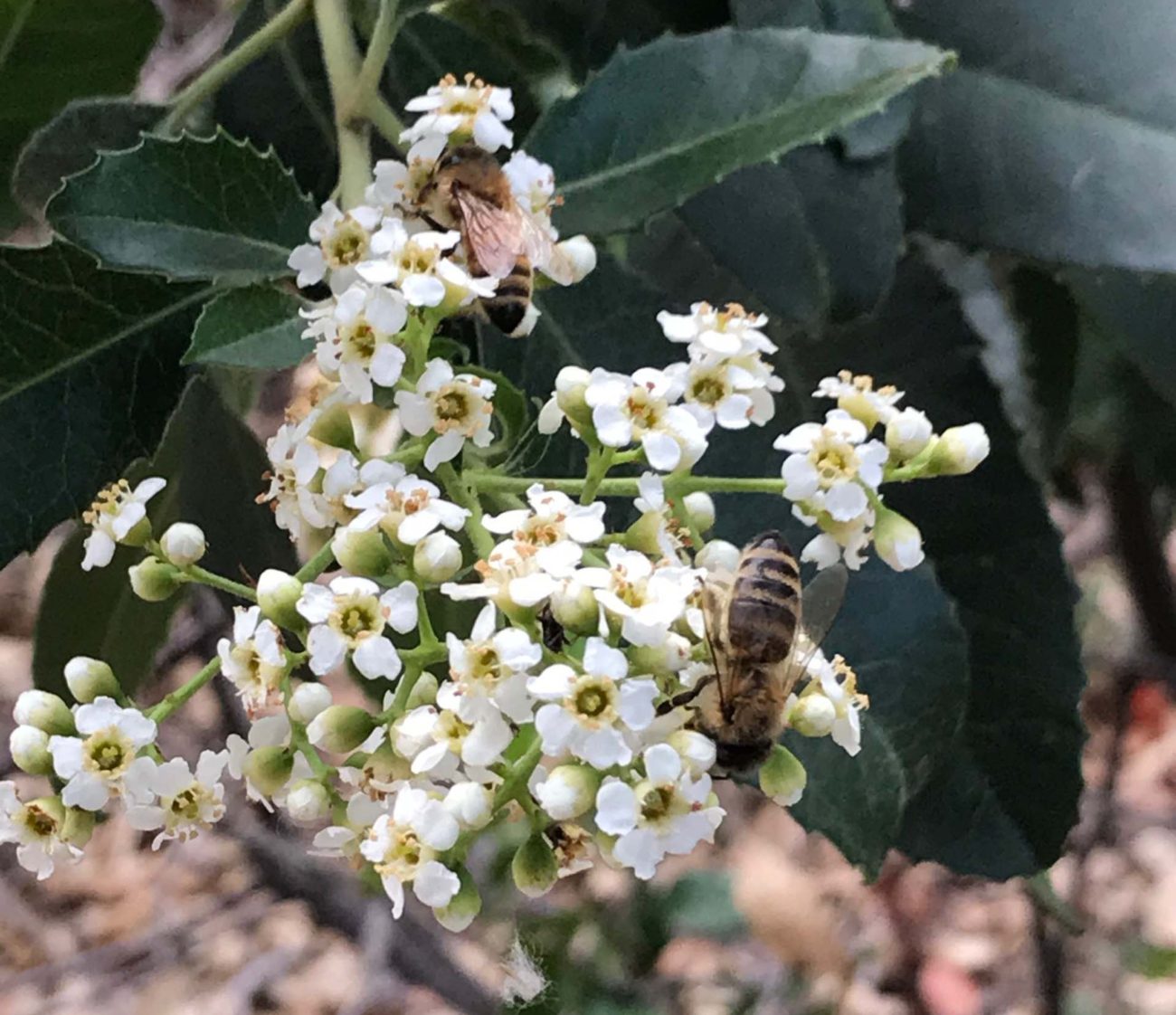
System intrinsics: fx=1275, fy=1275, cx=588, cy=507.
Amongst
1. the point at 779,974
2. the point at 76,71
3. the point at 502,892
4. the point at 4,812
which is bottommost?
the point at 779,974

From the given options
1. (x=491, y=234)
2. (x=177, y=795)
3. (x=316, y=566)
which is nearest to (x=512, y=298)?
(x=491, y=234)

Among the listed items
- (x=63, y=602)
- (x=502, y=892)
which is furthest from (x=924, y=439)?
(x=502, y=892)

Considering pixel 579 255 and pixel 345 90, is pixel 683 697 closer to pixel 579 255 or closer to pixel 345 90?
pixel 579 255

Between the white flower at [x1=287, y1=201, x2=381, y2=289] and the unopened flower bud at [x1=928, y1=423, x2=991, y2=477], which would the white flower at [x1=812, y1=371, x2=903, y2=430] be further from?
the white flower at [x1=287, y1=201, x2=381, y2=289]

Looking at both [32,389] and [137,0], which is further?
[137,0]

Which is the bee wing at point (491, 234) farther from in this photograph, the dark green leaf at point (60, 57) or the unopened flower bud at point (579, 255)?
the dark green leaf at point (60, 57)

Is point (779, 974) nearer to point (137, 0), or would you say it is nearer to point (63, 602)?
point (63, 602)
